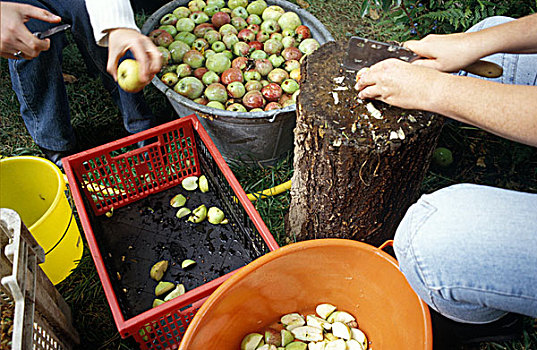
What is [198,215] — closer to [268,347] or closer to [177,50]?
[268,347]

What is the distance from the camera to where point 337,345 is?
1.32 m

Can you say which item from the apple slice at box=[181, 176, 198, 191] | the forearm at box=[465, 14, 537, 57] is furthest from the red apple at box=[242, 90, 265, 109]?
the forearm at box=[465, 14, 537, 57]

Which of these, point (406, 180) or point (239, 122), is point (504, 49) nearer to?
point (406, 180)

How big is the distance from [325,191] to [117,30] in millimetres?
797

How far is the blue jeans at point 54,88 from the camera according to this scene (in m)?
1.61

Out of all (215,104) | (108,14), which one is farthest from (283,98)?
(108,14)

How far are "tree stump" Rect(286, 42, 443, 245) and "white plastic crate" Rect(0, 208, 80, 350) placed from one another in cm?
86

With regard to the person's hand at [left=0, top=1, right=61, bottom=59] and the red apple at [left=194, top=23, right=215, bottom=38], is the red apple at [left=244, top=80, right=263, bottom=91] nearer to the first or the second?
the red apple at [left=194, top=23, right=215, bottom=38]

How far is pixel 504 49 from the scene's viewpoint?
4.15ft

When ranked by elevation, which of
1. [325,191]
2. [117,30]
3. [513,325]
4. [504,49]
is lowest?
[513,325]

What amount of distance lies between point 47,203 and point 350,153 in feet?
4.03

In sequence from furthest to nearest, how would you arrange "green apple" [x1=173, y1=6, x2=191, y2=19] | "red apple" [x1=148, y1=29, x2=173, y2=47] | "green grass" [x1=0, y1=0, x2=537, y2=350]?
"green apple" [x1=173, y1=6, x2=191, y2=19]
"red apple" [x1=148, y1=29, x2=173, y2=47]
"green grass" [x1=0, y1=0, x2=537, y2=350]

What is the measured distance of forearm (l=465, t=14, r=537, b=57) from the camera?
124 centimetres

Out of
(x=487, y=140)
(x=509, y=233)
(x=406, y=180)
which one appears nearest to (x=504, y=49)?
(x=406, y=180)
